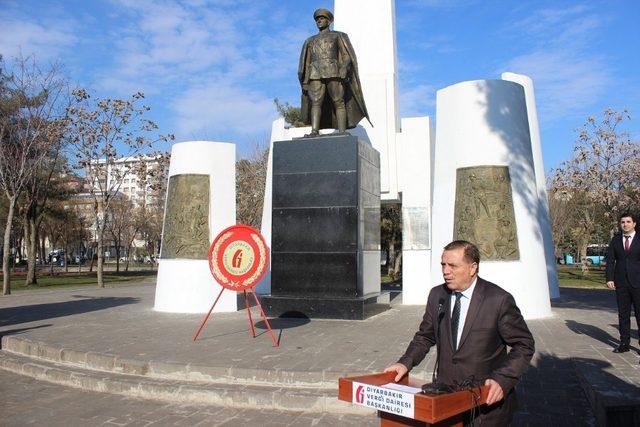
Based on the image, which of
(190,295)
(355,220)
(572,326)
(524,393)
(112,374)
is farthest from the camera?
(190,295)

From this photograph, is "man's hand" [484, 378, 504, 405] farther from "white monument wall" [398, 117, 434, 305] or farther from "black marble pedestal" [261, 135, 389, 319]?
"white monument wall" [398, 117, 434, 305]

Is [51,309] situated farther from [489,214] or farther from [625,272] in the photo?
[625,272]

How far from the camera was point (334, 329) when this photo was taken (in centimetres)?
905

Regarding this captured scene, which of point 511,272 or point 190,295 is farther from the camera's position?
point 190,295

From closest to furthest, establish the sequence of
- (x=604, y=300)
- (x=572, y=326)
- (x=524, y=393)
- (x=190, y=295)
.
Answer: (x=524, y=393), (x=572, y=326), (x=190, y=295), (x=604, y=300)

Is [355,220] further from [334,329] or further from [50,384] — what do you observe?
[50,384]

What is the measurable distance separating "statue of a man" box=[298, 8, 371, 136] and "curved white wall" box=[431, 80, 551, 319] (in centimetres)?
219

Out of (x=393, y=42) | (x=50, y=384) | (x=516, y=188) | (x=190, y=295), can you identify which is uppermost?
(x=393, y=42)

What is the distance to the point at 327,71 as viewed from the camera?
1099 centimetres

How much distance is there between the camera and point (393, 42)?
674 inches

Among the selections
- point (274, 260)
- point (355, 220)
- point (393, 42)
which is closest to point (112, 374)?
point (274, 260)

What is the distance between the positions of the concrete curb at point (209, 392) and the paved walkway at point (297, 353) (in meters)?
0.14

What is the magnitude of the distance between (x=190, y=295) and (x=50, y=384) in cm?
520

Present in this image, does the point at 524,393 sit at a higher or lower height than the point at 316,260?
lower
